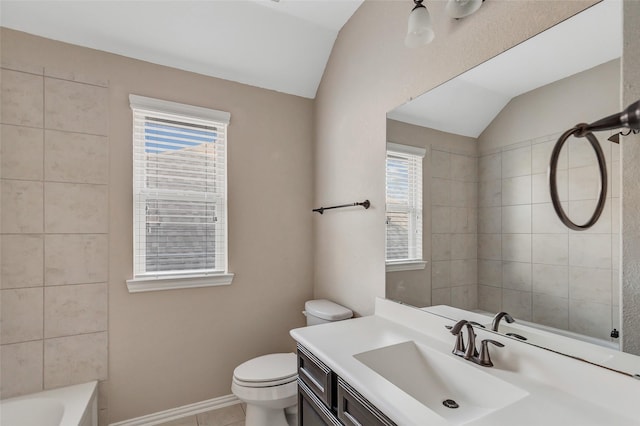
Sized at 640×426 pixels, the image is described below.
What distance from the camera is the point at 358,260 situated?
204 centimetres

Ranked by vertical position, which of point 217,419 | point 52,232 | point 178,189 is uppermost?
point 178,189

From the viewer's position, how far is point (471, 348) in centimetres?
117

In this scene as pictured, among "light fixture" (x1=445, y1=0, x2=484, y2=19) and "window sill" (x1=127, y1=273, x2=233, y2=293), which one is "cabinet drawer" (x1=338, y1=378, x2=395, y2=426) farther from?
"light fixture" (x1=445, y1=0, x2=484, y2=19)

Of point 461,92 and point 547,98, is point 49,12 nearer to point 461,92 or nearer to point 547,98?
point 461,92

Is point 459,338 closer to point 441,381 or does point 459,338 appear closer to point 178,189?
point 441,381

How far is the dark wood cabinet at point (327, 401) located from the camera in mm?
1010

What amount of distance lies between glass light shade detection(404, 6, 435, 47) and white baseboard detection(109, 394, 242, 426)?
8.36 feet

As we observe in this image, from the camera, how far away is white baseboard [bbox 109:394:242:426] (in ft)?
6.64

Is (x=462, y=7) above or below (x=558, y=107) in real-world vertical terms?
above

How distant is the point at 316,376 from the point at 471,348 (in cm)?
63

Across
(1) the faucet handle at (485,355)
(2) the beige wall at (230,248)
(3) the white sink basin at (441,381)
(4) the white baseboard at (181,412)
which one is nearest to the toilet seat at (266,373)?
(2) the beige wall at (230,248)

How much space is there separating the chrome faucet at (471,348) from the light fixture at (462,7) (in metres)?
1.21

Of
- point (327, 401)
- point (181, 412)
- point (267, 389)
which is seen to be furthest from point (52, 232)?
point (327, 401)

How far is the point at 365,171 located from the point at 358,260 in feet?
1.89
